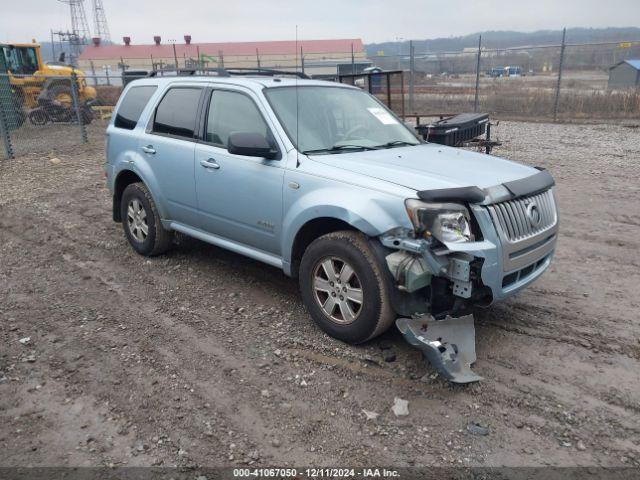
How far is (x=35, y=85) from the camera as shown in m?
18.2

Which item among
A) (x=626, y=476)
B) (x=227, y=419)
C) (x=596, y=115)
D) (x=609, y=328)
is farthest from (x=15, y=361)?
(x=596, y=115)

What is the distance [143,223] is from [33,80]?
15.5 meters

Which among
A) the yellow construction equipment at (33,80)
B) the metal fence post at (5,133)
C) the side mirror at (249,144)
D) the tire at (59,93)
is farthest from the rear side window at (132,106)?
the tire at (59,93)

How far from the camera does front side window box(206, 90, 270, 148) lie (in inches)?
177

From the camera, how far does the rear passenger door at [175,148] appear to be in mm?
5031

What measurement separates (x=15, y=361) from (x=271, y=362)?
186 centimetres

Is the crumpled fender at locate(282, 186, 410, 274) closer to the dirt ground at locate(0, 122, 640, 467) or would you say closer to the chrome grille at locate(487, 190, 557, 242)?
the chrome grille at locate(487, 190, 557, 242)

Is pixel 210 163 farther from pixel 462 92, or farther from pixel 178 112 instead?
pixel 462 92

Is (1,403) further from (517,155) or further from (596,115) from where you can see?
(596,115)

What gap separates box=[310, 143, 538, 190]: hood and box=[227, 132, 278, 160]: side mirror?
1.32ft

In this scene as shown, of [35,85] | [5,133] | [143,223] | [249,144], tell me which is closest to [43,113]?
[35,85]

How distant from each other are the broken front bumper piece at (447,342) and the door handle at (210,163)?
2.19 metres

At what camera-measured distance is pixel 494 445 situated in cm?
294

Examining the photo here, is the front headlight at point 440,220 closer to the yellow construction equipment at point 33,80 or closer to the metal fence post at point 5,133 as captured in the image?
the metal fence post at point 5,133
